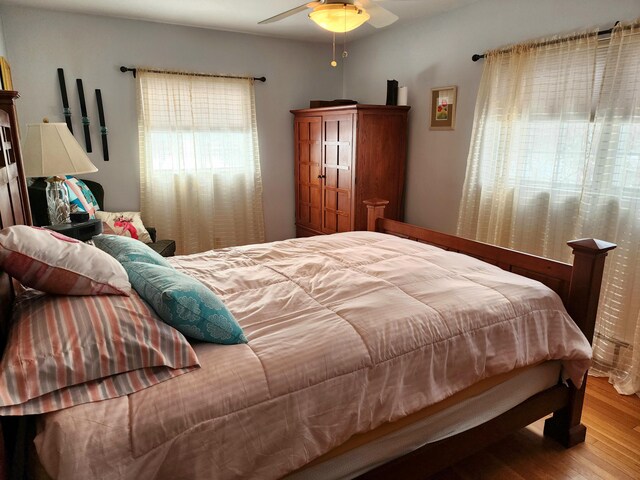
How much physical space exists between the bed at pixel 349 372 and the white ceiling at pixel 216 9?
2081 millimetres

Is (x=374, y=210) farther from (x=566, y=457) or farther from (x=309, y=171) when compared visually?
(x=566, y=457)

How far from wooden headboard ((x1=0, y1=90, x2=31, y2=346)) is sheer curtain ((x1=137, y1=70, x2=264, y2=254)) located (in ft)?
7.00

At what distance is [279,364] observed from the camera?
126 cm

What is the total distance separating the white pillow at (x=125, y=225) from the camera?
336 cm

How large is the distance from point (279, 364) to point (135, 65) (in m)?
3.57

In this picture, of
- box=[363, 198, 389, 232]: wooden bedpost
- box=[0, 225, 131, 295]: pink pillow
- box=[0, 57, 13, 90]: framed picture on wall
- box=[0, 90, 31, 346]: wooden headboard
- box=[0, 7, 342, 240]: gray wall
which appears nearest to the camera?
box=[0, 225, 131, 295]: pink pillow

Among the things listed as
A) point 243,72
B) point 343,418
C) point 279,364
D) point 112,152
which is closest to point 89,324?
point 279,364

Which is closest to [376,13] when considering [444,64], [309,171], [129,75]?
[444,64]

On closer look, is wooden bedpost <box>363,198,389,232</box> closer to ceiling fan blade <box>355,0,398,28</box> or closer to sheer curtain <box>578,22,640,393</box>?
ceiling fan blade <box>355,0,398,28</box>

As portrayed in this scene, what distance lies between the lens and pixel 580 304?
1837 millimetres

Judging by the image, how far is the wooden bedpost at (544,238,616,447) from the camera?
1.77 m

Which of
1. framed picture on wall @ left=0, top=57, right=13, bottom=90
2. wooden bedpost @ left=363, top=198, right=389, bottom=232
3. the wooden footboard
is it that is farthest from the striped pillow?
framed picture on wall @ left=0, top=57, right=13, bottom=90

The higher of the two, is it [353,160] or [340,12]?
[340,12]

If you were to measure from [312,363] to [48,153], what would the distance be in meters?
2.05
